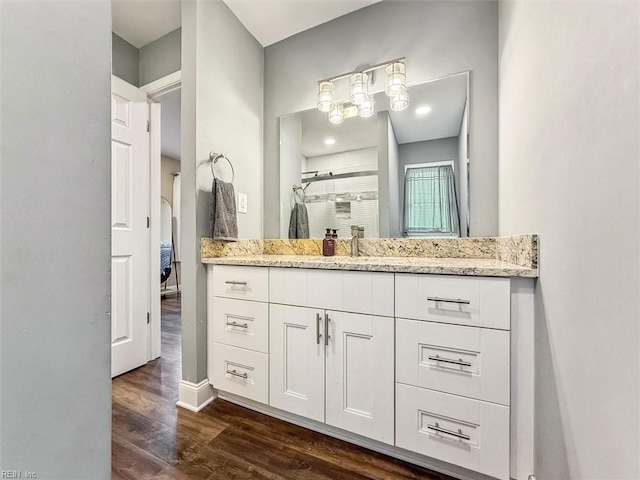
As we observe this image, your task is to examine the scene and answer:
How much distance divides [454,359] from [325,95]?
5.60 ft

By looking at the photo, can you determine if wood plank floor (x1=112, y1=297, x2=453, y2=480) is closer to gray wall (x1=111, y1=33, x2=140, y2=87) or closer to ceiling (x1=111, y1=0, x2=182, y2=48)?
gray wall (x1=111, y1=33, x2=140, y2=87)

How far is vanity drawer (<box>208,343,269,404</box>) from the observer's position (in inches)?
56.4

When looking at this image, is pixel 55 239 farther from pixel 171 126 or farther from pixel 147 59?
pixel 171 126

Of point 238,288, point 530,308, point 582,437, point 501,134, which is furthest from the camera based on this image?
point 238,288

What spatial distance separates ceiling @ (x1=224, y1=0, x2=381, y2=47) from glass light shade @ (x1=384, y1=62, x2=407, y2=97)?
1.63ft

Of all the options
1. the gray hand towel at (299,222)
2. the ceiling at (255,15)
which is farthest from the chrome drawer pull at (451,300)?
the ceiling at (255,15)

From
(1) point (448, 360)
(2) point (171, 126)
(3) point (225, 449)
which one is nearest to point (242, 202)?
(3) point (225, 449)

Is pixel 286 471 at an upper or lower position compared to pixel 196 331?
lower

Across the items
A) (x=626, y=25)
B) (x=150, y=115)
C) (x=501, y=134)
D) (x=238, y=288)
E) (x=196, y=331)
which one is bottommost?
(x=196, y=331)

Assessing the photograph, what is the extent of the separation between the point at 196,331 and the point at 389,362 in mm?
1090

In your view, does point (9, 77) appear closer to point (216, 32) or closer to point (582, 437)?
point (582, 437)

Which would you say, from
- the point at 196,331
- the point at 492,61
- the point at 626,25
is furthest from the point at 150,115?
the point at 626,25

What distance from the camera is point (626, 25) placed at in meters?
0.50

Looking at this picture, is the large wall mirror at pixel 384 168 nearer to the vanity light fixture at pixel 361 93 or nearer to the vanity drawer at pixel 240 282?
the vanity light fixture at pixel 361 93
